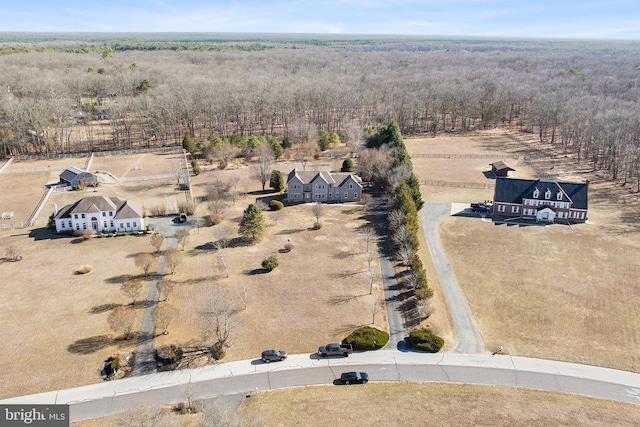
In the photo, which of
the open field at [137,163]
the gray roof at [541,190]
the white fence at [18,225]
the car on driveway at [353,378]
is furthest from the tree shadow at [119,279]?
the gray roof at [541,190]

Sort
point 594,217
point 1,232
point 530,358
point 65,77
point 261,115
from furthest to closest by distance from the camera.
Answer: point 65,77 < point 261,115 < point 594,217 < point 1,232 < point 530,358

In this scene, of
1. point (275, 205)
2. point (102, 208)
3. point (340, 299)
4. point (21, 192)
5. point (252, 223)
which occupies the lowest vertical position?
point (340, 299)

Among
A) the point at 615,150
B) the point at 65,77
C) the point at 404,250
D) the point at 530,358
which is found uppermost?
the point at 65,77

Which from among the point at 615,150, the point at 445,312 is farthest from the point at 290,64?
the point at 445,312

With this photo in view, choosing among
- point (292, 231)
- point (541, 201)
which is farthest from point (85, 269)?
point (541, 201)

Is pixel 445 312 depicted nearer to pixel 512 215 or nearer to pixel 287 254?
pixel 287 254

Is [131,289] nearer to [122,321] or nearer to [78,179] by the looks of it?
[122,321]

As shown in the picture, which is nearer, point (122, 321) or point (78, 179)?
point (122, 321)
